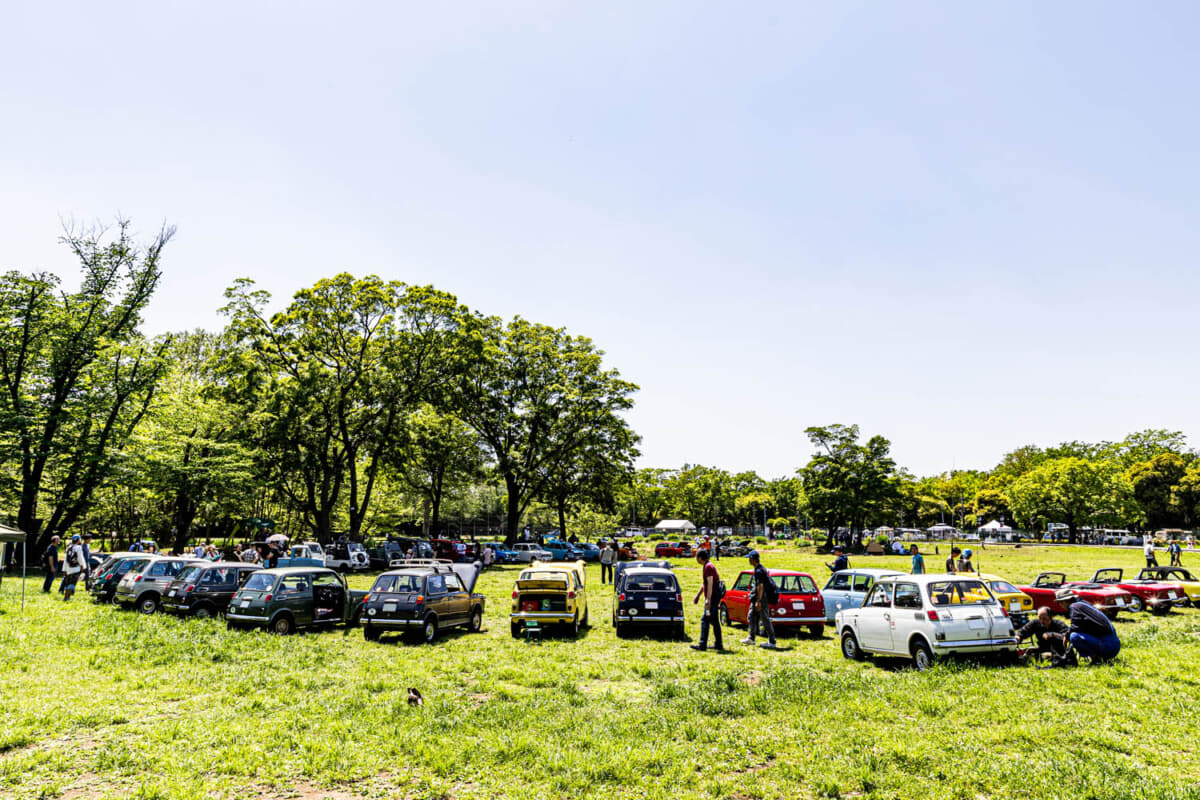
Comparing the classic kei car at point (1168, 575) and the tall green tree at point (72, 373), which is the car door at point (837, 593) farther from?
the tall green tree at point (72, 373)

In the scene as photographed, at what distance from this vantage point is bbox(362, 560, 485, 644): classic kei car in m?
14.2

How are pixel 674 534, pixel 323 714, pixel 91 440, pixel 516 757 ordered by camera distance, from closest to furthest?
1. pixel 516 757
2. pixel 323 714
3. pixel 91 440
4. pixel 674 534

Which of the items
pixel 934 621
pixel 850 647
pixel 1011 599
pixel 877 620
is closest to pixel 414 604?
pixel 850 647

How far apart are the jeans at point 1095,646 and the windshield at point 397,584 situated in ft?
→ 38.6

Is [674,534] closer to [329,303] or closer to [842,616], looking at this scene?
[329,303]

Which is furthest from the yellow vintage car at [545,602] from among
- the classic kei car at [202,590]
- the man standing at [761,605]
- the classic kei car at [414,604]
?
the classic kei car at [202,590]

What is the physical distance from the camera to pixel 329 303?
1506 inches

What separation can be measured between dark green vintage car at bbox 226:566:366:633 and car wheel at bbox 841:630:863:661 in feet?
34.1

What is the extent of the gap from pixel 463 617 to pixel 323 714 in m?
7.39

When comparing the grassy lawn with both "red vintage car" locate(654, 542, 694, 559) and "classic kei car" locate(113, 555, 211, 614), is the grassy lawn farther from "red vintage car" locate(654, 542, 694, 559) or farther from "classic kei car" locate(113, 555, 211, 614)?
"red vintage car" locate(654, 542, 694, 559)

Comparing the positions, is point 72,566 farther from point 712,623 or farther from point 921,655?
point 921,655

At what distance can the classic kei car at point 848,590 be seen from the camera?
16.4 m

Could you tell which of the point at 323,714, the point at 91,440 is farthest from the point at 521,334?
→ the point at 323,714

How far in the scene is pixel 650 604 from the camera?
1520 cm
